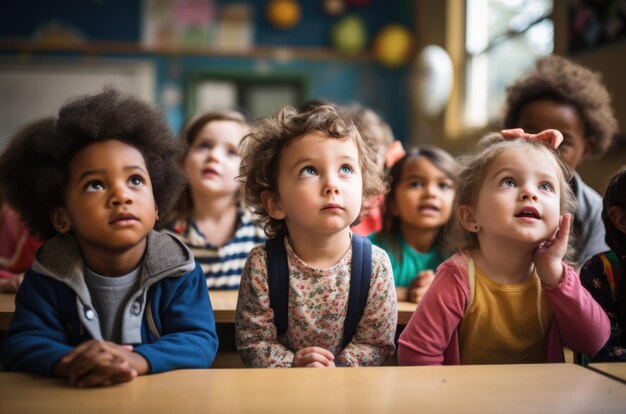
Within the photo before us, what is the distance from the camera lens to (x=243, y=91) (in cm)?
683

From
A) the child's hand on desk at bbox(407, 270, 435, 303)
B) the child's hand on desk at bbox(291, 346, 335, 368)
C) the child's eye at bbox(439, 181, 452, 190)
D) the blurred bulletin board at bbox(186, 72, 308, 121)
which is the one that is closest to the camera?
the child's hand on desk at bbox(291, 346, 335, 368)

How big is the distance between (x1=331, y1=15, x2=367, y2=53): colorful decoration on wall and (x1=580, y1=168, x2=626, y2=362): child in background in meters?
5.69

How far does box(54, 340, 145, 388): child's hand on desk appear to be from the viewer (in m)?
0.88

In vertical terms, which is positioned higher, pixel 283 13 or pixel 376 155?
pixel 283 13

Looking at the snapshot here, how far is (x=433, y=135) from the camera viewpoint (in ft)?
21.2

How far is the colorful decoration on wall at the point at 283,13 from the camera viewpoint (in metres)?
6.80

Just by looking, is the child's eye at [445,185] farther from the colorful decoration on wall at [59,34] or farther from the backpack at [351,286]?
the colorful decoration on wall at [59,34]

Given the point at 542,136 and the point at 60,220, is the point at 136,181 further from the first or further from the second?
the point at 542,136

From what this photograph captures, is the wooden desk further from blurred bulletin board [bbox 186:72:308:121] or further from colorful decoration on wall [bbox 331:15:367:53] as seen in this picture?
colorful decoration on wall [bbox 331:15:367:53]

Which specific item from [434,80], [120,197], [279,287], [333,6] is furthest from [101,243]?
[333,6]

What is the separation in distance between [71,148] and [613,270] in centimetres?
112

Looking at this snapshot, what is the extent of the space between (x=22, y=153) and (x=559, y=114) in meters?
1.59

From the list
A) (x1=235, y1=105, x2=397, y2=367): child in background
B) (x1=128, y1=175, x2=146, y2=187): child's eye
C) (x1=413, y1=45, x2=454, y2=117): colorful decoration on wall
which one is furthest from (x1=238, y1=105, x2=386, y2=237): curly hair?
(x1=413, y1=45, x2=454, y2=117): colorful decoration on wall

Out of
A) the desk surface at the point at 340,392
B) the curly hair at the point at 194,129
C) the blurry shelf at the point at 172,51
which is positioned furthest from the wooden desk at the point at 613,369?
the blurry shelf at the point at 172,51
